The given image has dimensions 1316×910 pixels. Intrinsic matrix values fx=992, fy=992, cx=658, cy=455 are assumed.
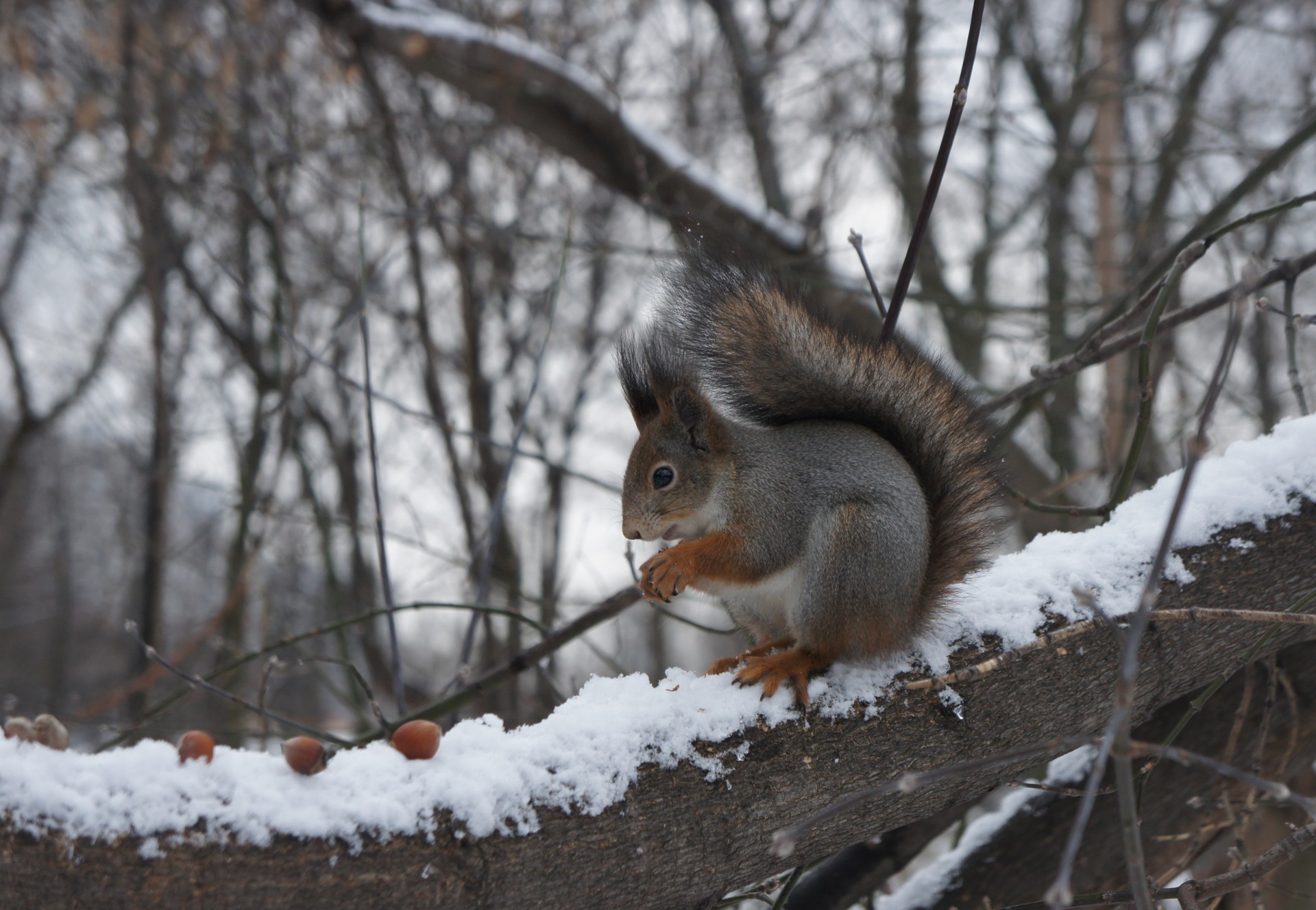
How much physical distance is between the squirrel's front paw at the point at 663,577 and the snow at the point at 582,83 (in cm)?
215

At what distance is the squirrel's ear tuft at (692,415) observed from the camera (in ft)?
5.44

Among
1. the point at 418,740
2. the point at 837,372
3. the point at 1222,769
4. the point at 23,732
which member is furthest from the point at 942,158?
the point at 23,732

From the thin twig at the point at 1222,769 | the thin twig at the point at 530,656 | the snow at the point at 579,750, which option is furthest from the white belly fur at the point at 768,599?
the thin twig at the point at 1222,769

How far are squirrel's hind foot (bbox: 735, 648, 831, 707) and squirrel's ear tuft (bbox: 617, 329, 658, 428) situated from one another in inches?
21.4

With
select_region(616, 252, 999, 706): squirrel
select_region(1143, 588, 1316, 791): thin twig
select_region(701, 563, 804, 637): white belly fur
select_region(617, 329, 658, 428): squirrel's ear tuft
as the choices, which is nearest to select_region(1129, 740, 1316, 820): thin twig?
select_region(1143, 588, 1316, 791): thin twig

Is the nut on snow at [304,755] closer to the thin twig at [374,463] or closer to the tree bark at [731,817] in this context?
the tree bark at [731,817]

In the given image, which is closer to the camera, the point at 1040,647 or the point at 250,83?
the point at 1040,647

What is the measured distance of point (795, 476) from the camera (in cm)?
155

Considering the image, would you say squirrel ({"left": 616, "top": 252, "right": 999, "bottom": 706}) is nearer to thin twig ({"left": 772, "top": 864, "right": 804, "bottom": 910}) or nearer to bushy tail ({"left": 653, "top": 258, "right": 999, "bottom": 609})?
bushy tail ({"left": 653, "top": 258, "right": 999, "bottom": 609})

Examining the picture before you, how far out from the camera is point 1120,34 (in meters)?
4.63

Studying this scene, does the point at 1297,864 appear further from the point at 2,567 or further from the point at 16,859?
the point at 2,567

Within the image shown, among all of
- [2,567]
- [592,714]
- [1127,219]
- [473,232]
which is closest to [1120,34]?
[1127,219]

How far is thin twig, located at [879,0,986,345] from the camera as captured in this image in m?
1.38

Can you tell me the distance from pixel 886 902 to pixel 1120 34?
14.0 feet
